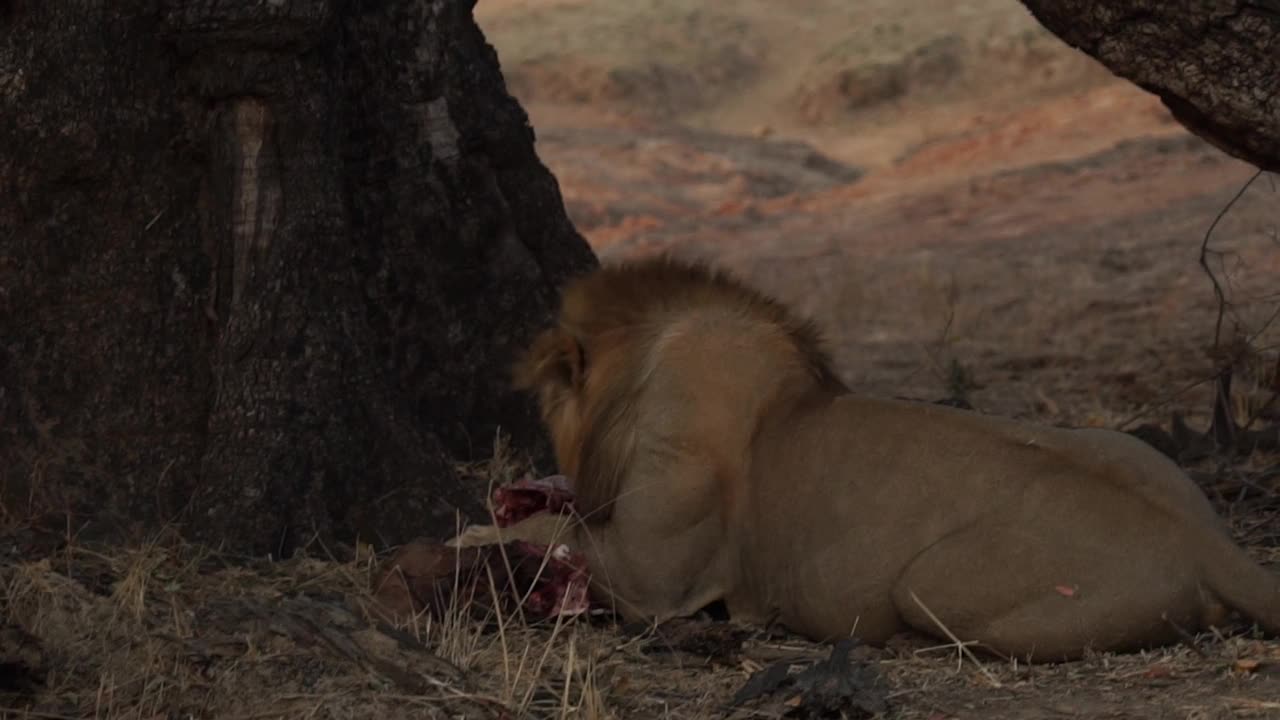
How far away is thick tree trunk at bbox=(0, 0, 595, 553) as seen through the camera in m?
5.32

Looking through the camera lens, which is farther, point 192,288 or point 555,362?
point 192,288

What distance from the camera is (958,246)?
45.8 feet

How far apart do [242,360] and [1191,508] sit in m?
2.43

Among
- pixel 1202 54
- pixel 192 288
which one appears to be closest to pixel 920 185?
pixel 192 288

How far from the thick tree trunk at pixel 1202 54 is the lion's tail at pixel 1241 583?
1033 mm

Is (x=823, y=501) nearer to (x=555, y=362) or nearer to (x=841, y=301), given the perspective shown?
(x=555, y=362)

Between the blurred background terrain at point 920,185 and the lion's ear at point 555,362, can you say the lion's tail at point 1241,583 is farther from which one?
the blurred background terrain at point 920,185

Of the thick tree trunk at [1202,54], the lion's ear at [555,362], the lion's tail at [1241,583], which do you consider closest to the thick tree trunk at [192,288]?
the lion's ear at [555,362]

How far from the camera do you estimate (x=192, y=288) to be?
5.53 m

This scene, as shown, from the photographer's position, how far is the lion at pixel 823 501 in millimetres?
4406

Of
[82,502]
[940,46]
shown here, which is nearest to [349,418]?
[82,502]

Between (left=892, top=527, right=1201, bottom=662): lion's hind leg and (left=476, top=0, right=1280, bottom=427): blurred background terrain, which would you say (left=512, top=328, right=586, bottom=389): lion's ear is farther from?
(left=476, top=0, right=1280, bottom=427): blurred background terrain

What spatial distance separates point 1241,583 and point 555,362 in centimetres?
181

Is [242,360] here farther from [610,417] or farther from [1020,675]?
[1020,675]
